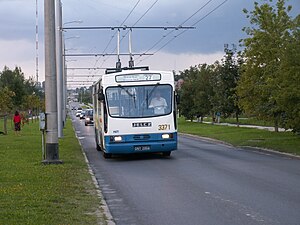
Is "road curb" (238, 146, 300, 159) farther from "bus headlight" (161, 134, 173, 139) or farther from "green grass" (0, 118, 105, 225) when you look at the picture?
"green grass" (0, 118, 105, 225)

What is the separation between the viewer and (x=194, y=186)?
14.3 m

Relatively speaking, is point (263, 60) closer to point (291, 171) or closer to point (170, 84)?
point (170, 84)

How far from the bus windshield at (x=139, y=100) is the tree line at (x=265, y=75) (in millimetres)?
5754

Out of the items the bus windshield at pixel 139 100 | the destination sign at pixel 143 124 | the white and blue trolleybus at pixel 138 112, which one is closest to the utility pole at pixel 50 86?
the white and blue trolleybus at pixel 138 112

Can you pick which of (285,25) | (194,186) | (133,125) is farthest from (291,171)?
(285,25)

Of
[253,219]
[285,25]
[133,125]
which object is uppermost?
[285,25]

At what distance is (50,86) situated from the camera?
19594 millimetres

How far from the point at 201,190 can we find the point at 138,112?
8525 mm

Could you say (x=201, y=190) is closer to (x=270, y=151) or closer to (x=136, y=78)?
(x=136, y=78)

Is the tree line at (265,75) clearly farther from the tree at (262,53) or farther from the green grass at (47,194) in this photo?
the green grass at (47,194)

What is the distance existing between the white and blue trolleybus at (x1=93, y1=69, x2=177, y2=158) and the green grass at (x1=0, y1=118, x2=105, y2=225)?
2.46m

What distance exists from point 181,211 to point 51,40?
33.3 ft

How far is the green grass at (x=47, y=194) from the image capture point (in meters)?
9.65

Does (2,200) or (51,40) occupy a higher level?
(51,40)
